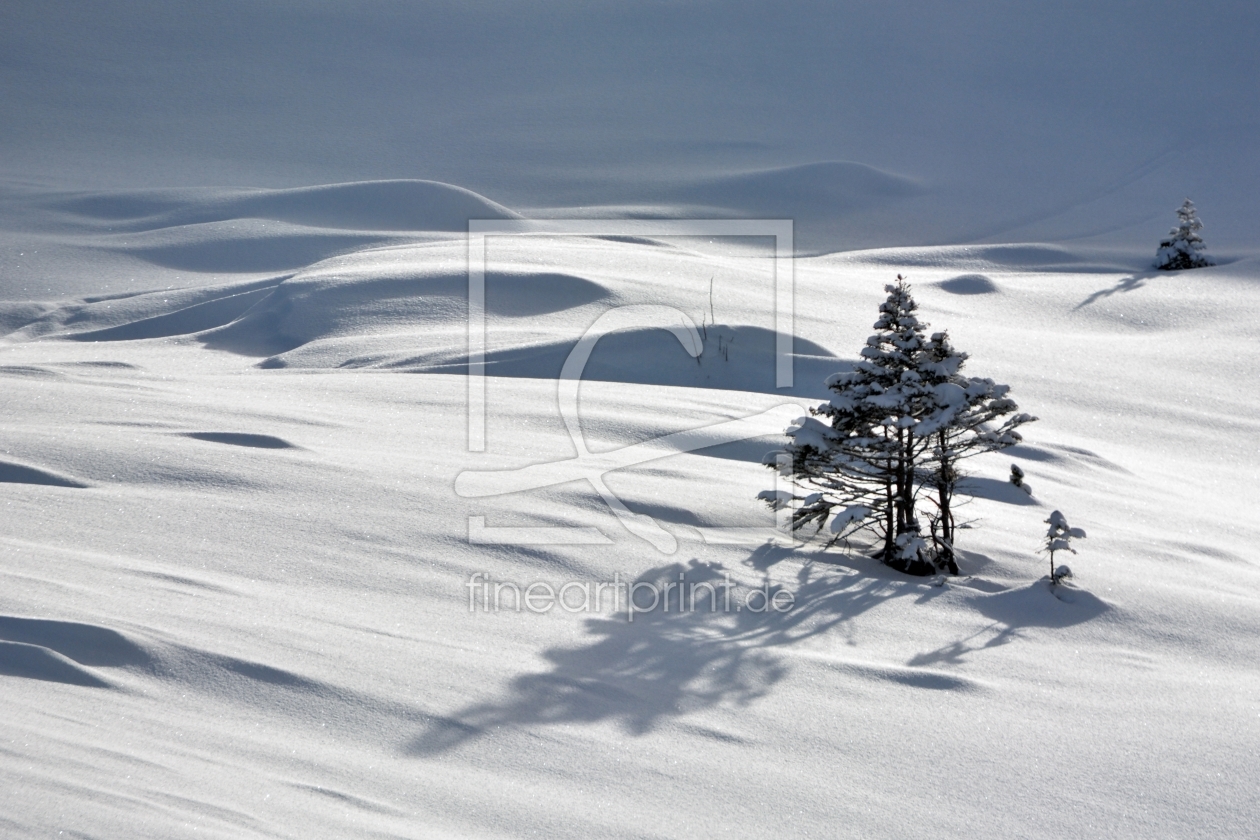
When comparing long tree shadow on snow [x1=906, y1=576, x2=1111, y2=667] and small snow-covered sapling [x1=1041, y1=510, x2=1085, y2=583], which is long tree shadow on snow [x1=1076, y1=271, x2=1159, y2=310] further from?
long tree shadow on snow [x1=906, y1=576, x2=1111, y2=667]

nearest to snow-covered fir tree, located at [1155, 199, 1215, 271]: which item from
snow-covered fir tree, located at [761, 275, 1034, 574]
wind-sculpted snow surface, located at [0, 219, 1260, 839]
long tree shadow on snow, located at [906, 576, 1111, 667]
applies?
wind-sculpted snow surface, located at [0, 219, 1260, 839]

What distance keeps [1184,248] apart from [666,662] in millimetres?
15516

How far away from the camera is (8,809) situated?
8.06 feet

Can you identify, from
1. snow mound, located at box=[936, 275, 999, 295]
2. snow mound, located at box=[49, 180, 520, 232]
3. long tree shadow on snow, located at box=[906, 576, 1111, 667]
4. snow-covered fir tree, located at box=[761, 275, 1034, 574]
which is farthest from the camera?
snow mound, located at box=[49, 180, 520, 232]

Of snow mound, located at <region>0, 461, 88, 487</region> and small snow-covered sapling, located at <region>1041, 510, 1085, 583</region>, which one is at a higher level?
snow mound, located at <region>0, 461, 88, 487</region>

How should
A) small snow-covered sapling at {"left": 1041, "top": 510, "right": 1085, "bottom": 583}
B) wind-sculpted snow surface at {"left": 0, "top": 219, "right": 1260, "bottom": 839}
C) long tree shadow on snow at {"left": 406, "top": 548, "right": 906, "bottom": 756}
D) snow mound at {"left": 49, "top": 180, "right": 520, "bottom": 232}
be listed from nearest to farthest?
1. wind-sculpted snow surface at {"left": 0, "top": 219, "right": 1260, "bottom": 839}
2. long tree shadow on snow at {"left": 406, "top": 548, "right": 906, "bottom": 756}
3. small snow-covered sapling at {"left": 1041, "top": 510, "right": 1085, "bottom": 583}
4. snow mound at {"left": 49, "top": 180, "right": 520, "bottom": 232}

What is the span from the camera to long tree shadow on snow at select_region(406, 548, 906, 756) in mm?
3383

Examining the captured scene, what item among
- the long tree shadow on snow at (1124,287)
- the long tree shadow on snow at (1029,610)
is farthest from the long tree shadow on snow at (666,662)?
the long tree shadow on snow at (1124,287)

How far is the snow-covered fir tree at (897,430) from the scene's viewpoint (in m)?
5.01

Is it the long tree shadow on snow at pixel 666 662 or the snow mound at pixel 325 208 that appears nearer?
the long tree shadow on snow at pixel 666 662
